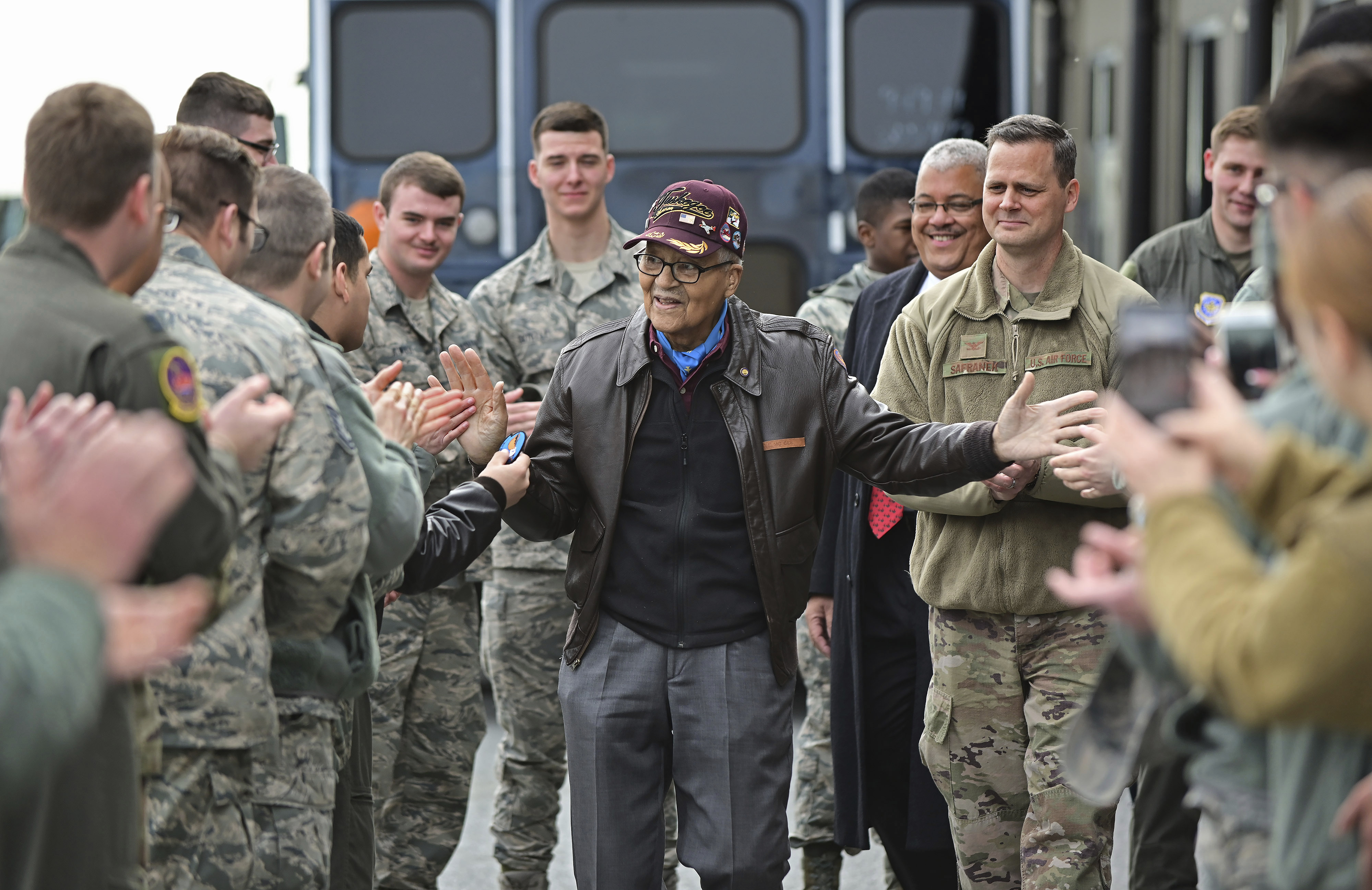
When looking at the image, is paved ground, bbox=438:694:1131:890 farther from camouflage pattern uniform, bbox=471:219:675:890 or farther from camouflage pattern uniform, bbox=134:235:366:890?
camouflage pattern uniform, bbox=134:235:366:890

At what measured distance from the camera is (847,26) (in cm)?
776

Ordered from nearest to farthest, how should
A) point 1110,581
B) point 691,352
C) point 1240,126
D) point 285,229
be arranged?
point 1110,581
point 285,229
point 691,352
point 1240,126

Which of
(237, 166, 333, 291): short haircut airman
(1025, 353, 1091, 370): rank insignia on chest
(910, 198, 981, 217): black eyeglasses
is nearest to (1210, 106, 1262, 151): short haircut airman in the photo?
(910, 198, 981, 217): black eyeglasses

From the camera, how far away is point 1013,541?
3756mm

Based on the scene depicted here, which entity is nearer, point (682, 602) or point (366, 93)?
point (682, 602)

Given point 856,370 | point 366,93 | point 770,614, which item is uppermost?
point 366,93

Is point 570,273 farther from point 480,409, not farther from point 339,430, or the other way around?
point 339,430

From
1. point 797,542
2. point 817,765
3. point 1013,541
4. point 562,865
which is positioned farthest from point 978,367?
point 562,865

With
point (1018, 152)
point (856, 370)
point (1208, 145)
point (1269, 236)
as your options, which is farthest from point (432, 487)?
point (1208, 145)

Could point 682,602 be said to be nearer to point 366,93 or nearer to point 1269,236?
point 1269,236

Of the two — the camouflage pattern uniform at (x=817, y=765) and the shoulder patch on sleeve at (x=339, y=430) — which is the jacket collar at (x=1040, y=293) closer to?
the camouflage pattern uniform at (x=817, y=765)

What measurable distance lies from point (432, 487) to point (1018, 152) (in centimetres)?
203

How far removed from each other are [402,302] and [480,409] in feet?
4.40

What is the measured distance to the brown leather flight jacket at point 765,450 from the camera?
3.47 m
